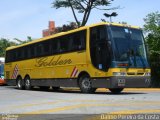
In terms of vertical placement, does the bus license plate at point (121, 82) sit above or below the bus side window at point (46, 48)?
below

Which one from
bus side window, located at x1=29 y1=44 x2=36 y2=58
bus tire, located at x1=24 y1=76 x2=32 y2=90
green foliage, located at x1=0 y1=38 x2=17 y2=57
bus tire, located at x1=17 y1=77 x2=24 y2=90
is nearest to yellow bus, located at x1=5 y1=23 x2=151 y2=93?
bus side window, located at x1=29 y1=44 x2=36 y2=58

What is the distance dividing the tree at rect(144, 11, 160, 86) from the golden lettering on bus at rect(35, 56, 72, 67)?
1580 centimetres

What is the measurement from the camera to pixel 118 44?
20.1 meters

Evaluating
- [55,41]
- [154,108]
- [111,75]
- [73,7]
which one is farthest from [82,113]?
[73,7]

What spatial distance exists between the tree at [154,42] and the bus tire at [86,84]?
18856mm

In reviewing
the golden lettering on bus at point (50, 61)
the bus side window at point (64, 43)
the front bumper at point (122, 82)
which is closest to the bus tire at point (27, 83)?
the golden lettering on bus at point (50, 61)

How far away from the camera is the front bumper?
19.9 meters

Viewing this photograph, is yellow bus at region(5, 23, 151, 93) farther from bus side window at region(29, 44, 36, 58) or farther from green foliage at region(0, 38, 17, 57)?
green foliage at region(0, 38, 17, 57)

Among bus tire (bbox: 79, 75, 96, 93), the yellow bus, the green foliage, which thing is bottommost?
bus tire (bbox: 79, 75, 96, 93)

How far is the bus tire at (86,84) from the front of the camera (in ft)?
70.3

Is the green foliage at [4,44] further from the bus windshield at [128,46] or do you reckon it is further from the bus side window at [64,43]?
the bus windshield at [128,46]

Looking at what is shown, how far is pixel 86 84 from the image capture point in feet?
71.2

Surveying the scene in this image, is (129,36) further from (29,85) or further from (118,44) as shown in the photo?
(29,85)

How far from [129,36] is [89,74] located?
102 inches
